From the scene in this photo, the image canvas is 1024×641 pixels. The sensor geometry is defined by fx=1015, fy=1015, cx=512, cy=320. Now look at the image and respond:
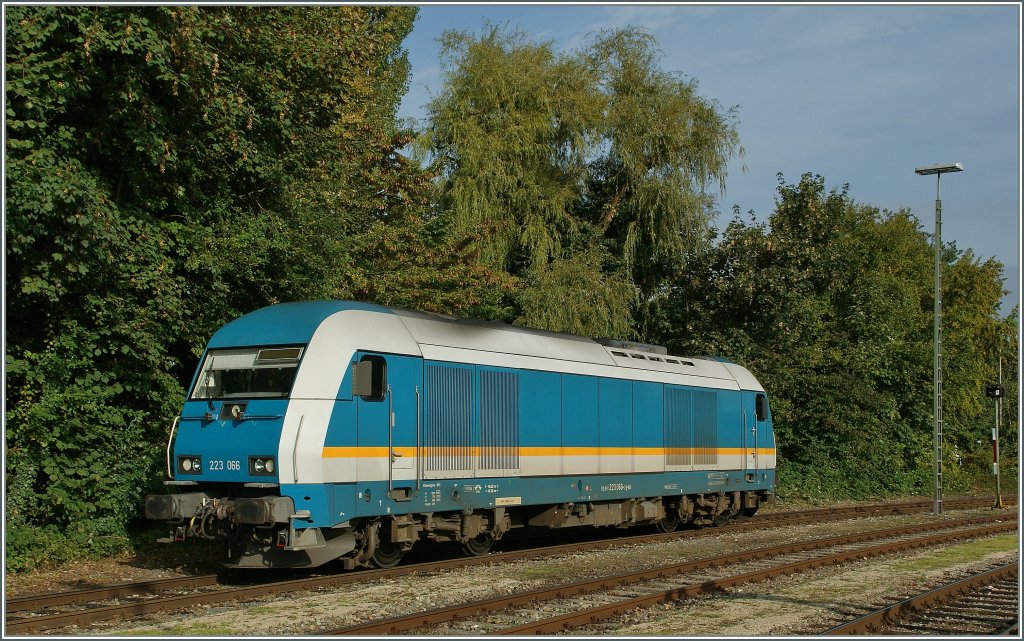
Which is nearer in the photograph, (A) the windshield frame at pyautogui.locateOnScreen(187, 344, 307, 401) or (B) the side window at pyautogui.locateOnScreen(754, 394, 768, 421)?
(A) the windshield frame at pyautogui.locateOnScreen(187, 344, 307, 401)

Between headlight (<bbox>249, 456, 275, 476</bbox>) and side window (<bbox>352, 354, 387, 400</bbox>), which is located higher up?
side window (<bbox>352, 354, 387, 400</bbox>)

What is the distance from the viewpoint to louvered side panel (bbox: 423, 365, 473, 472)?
14109 mm

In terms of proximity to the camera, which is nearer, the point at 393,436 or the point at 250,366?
the point at 250,366

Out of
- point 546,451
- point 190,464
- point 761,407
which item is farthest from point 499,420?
point 761,407

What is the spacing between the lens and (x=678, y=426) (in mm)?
20141

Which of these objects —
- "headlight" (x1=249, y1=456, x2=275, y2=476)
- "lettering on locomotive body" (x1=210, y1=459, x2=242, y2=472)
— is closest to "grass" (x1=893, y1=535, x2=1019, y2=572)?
"headlight" (x1=249, y1=456, x2=275, y2=476)

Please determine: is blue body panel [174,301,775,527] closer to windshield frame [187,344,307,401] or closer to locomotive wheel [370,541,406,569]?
windshield frame [187,344,307,401]

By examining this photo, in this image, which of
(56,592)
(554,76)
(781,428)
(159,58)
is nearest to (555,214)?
(554,76)

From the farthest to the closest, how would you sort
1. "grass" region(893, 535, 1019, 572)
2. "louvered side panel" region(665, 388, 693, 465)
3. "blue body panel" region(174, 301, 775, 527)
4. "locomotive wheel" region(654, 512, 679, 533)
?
1. "locomotive wheel" region(654, 512, 679, 533)
2. "louvered side panel" region(665, 388, 693, 465)
3. "grass" region(893, 535, 1019, 572)
4. "blue body panel" region(174, 301, 775, 527)

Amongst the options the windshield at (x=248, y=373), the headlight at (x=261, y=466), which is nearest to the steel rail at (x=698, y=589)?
the headlight at (x=261, y=466)

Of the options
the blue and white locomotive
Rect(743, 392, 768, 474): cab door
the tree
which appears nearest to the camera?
the blue and white locomotive

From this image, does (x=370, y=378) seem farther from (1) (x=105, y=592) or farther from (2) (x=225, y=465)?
(1) (x=105, y=592)

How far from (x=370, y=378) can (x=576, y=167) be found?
67.3 feet

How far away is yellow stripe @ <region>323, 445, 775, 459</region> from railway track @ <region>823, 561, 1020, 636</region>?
19.8 ft
